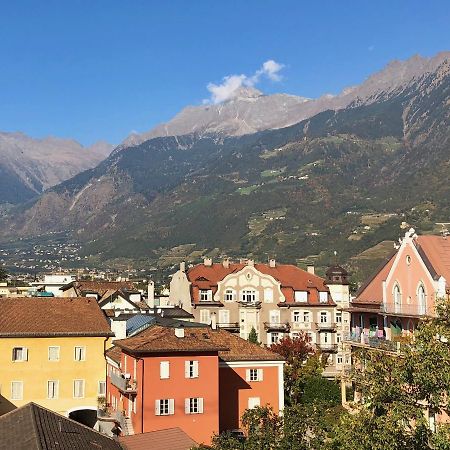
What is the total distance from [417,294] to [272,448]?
23873 millimetres

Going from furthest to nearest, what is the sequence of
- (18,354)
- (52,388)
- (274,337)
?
(274,337) → (52,388) → (18,354)

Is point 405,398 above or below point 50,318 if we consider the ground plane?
below

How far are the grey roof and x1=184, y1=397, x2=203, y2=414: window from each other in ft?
39.8

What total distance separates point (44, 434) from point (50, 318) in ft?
99.0

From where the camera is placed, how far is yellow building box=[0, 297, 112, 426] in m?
54.3

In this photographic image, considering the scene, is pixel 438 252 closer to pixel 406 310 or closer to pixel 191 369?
pixel 406 310

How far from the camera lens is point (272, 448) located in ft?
84.4

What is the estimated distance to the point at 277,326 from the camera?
274 ft

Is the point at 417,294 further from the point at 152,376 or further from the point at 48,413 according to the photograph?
the point at 48,413

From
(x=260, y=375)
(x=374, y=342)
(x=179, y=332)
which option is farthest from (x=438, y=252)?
(x=179, y=332)

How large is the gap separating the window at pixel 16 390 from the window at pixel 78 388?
4.32 meters

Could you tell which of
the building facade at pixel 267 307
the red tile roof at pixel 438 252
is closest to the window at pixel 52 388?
the building facade at pixel 267 307

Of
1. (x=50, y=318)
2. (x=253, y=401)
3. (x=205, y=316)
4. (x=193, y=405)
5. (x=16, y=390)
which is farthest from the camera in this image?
(x=205, y=316)

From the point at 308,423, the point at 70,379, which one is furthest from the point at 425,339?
the point at 70,379
